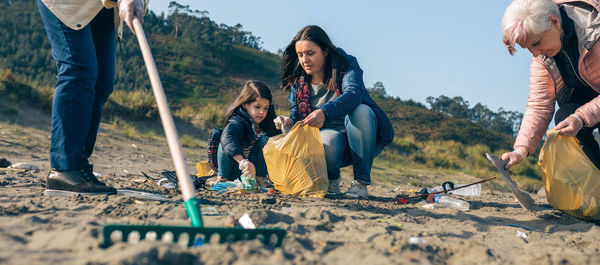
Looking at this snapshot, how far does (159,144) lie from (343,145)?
5205mm

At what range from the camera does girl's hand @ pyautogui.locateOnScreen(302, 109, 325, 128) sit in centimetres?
283

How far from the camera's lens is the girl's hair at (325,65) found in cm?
318

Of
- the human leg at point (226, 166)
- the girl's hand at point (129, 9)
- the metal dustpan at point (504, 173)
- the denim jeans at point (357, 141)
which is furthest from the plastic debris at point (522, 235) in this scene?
the girl's hand at point (129, 9)

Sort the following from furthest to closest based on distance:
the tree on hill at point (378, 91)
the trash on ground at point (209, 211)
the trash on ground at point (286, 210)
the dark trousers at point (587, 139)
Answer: the tree on hill at point (378, 91)
the dark trousers at point (587, 139)
the trash on ground at point (286, 210)
the trash on ground at point (209, 211)

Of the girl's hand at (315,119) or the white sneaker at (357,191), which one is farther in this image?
the white sneaker at (357,191)

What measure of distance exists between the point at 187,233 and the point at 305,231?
61 cm

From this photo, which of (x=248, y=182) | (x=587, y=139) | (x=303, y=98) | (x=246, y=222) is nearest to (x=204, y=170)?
(x=248, y=182)

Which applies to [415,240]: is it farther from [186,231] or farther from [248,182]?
[248,182]

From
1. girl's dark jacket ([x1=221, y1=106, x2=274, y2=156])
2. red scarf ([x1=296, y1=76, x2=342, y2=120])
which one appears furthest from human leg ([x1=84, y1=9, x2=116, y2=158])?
red scarf ([x1=296, y1=76, x2=342, y2=120])

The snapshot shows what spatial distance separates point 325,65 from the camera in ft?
11.0

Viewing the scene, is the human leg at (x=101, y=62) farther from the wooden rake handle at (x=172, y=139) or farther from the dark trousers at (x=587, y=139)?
the dark trousers at (x=587, y=139)

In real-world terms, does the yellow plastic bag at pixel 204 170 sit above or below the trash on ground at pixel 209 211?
below

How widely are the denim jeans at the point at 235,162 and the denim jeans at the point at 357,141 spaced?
594mm

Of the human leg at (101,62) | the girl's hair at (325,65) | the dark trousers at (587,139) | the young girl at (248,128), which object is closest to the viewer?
the human leg at (101,62)
